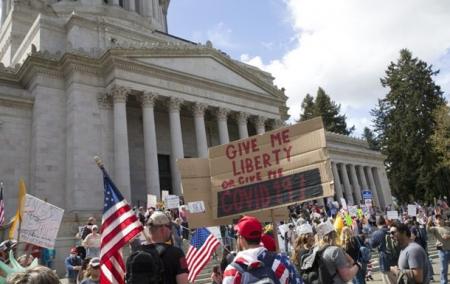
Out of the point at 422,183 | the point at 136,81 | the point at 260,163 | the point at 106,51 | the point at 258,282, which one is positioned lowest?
the point at 258,282

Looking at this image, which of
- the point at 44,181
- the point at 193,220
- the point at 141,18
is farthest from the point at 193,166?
the point at 141,18

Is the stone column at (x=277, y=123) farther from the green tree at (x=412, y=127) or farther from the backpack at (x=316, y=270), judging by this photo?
the backpack at (x=316, y=270)

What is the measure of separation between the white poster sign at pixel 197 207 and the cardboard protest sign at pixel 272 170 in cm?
21

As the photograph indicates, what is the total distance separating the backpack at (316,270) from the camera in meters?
4.76

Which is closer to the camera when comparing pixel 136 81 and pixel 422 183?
pixel 136 81

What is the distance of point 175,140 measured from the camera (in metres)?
26.8

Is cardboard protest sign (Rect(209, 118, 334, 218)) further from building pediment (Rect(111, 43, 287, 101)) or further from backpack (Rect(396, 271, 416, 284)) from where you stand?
building pediment (Rect(111, 43, 287, 101))

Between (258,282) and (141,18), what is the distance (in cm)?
4463

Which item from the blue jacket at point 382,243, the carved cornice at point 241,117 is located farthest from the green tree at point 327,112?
Answer: the blue jacket at point 382,243

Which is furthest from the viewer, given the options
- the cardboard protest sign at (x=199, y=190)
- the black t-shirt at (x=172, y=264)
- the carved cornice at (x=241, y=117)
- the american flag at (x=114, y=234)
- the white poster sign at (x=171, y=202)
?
the carved cornice at (x=241, y=117)

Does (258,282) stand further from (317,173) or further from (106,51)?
(106,51)

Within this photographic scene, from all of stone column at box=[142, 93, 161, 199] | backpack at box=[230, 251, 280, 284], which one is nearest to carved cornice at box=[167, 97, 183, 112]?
stone column at box=[142, 93, 161, 199]

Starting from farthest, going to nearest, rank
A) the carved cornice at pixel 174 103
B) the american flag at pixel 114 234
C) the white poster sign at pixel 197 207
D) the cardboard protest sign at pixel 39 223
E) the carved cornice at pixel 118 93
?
the carved cornice at pixel 174 103 < the carved cornice at pixel 118 93 < the cardboard protest sign at pixel 39 223 < the white poster sign at pixel 197 207 < the american flag at pixel 114 234

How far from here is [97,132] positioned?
25.3 meters
